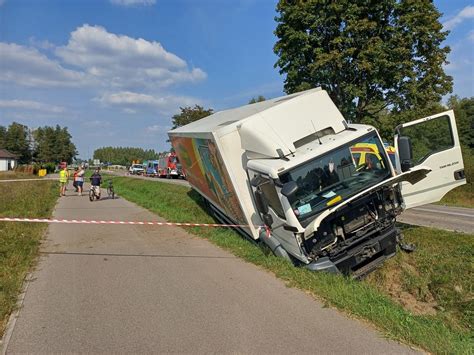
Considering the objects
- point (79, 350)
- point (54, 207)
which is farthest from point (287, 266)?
point (54, 207)

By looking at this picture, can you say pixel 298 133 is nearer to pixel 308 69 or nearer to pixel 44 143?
pixel 308 69

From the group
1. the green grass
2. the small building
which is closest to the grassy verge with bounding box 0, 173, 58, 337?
the green grass

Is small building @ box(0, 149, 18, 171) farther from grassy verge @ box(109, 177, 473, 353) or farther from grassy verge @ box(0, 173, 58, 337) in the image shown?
grassy verge @ box(109, 177, 473, 353)

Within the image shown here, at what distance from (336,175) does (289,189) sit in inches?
42.7

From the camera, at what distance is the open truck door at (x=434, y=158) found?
784 centimetres

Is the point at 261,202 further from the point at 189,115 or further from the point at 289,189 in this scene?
the point at 189,115

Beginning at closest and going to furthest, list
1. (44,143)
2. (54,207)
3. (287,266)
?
1. (287,266)
2. (54,207)
3. (44,143)

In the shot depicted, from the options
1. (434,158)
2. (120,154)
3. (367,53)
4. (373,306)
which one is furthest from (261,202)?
(120,154)

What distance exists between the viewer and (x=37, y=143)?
122625 mm

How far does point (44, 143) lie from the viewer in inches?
4619

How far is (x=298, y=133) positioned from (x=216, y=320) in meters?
3.81

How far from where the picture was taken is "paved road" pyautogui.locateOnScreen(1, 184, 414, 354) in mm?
4188

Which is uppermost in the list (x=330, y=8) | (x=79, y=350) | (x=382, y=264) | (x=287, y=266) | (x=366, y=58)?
(x=330, y=8)

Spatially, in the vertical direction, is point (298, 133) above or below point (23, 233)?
above
